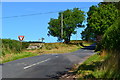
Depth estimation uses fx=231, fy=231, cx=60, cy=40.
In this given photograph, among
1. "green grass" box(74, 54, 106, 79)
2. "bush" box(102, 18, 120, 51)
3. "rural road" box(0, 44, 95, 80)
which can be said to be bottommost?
"rural road" box(0, 44, 95, 80)

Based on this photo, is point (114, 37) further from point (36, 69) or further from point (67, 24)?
point (67, 24)

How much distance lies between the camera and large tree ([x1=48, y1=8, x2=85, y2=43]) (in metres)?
81.7

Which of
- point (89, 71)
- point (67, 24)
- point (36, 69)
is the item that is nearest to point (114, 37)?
point (89, 71)

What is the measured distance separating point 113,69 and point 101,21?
34.0 meters

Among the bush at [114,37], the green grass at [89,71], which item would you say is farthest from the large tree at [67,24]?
the bush at [114,37]

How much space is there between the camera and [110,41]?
9617mm

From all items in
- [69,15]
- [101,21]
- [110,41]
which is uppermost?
[69,15]

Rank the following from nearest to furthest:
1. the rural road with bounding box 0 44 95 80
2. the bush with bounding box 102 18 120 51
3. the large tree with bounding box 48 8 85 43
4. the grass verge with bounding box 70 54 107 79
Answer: the bush with bounding box 102 18 120 51, the grass verge with bounding box 70 54 107 79, the rural road with bounding box 0 44 95 80, the large tree with bounding box 48 8 85 43

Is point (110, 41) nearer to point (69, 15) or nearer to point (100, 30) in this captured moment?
point (100, 30)

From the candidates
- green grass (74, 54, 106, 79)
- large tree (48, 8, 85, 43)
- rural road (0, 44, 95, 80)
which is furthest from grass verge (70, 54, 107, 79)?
large tree (48, 8, 85, 43)

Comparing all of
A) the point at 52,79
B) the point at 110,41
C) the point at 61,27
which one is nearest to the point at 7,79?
the point at 52,79

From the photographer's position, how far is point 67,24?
8150 cm

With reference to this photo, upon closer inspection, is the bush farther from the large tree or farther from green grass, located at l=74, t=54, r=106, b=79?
the large tree

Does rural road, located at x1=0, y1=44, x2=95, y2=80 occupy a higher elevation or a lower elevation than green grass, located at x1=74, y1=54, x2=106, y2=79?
lower
